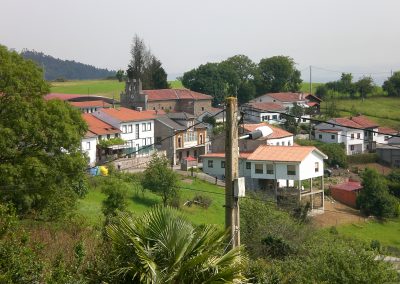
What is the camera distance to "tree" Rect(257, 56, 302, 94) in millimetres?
96938

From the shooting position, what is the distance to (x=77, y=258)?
32.9 feet

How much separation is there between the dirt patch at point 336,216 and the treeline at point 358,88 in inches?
1794

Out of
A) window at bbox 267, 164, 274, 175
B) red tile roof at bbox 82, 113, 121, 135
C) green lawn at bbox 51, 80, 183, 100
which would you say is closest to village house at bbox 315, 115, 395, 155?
window at bbox 267, 164, 274, 175

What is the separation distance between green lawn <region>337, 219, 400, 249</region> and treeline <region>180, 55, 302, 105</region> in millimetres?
48463

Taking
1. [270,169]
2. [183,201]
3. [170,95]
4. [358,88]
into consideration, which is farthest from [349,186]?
[358,88]

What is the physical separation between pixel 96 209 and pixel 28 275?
2310 cm

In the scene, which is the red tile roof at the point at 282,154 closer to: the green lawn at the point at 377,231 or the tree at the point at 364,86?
the green lawn at the point at 377,231

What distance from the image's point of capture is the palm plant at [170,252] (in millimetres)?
8344

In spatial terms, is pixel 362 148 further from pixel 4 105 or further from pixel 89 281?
pixel 89 281

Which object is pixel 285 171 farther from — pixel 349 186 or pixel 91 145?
pixel 91 145

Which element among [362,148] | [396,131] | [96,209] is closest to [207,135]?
[362,148]

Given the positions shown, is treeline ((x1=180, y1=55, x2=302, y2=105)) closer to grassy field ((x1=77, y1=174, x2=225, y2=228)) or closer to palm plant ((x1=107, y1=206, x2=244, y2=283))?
grassy field ((x1=77, y1=174, x2=225, y2=228))

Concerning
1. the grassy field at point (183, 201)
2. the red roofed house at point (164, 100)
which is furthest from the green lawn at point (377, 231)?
the red roofed house at point (164, 100)

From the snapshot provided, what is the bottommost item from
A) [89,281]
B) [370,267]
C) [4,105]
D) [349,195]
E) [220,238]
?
[349,195]
